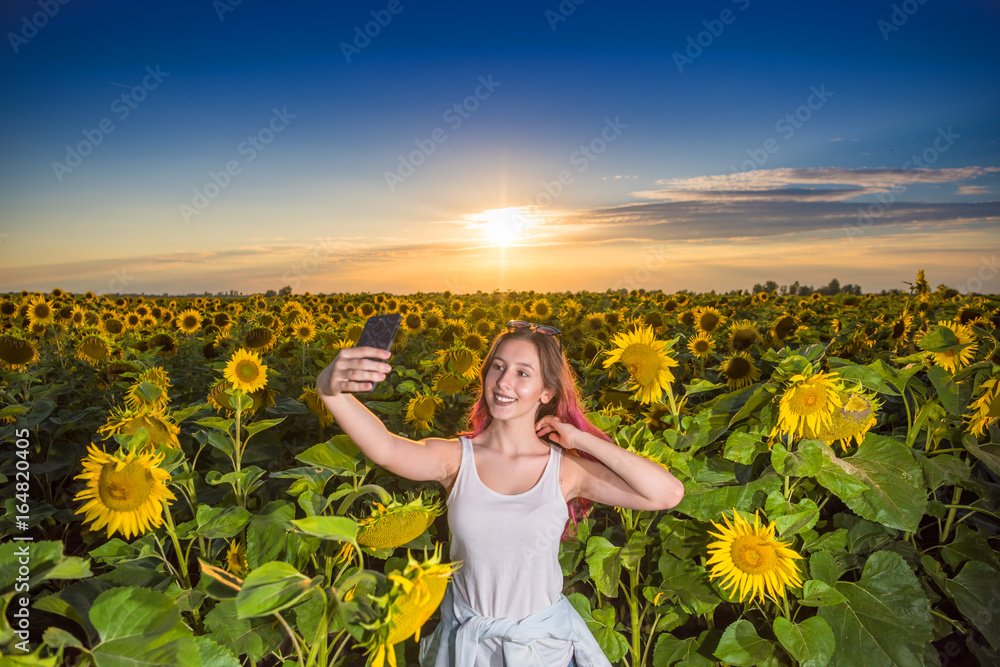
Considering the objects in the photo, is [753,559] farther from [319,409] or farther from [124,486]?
[319,409]

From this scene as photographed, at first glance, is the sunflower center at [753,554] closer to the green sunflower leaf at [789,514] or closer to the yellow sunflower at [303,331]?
the green sunflower leaf at [789,514]

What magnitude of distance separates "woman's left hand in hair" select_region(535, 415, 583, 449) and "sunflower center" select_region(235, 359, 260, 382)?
2.04 metres

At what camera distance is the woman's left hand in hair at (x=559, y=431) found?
2.63 m

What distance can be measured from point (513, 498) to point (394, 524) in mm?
945

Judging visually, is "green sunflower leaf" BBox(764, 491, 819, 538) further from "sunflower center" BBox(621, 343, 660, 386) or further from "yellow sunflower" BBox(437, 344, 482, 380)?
"yellow sunflower" BBox(437, 344, 482, 380)

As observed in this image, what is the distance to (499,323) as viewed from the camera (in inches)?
361

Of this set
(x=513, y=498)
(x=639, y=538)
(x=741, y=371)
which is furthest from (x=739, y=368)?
(x=513, y=498)

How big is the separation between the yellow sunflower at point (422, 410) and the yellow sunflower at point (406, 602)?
263 cm

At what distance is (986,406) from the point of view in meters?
2.77

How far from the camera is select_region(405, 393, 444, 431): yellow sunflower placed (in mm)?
4102

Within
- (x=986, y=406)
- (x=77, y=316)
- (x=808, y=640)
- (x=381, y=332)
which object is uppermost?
(x=77, y=316)

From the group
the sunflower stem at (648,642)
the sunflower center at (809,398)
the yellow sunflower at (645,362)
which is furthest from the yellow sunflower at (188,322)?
the sunflower center at (809,398)

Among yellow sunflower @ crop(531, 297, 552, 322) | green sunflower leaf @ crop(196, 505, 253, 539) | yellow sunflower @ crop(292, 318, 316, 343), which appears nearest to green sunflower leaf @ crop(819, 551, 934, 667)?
green sunflower leaf @ crop(196, 505, 253, 539)

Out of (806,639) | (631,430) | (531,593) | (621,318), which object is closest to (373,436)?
(531,593)
